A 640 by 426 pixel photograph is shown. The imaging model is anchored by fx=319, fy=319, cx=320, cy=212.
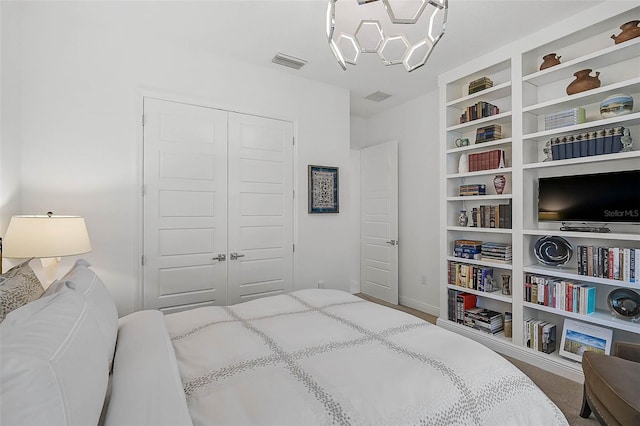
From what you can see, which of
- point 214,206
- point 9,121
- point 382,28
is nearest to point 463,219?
point 382,28

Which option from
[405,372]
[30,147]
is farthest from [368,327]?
[30,147]

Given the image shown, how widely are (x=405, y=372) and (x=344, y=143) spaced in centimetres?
315

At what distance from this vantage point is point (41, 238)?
6.47 feet

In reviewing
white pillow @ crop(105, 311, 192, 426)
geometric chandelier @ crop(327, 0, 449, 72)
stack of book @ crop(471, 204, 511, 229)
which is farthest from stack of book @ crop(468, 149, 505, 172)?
white pillow @ crop(105, 311, 192, 426)

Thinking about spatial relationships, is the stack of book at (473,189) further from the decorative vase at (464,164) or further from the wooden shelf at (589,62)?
the wooden shelf at (589,62)

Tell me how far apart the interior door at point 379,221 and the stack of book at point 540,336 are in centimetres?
182

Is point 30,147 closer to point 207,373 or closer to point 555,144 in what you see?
point 207,373

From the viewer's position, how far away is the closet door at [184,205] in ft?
9.41

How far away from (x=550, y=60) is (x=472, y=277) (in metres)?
2.07

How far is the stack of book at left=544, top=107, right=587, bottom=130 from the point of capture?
259 centimetres

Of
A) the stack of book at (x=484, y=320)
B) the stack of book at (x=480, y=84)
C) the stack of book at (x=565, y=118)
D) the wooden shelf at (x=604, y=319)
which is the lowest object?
the stack of book at (x=484, y=320)

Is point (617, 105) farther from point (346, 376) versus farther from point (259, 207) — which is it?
point (259, 207)

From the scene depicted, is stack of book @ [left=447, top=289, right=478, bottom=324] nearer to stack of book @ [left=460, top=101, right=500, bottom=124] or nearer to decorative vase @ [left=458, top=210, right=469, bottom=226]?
decorative vase @ [left=458, top=210, right=469, bottom=226]

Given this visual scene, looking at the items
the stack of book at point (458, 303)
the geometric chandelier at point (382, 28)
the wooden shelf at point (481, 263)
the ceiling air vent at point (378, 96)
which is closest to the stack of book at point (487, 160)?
the wooden shelf at point (481, 263)
